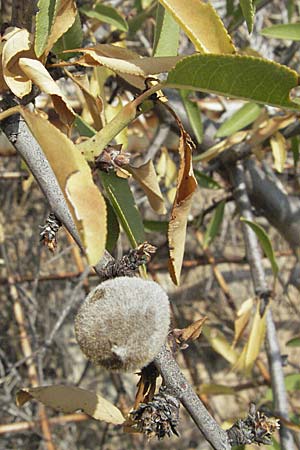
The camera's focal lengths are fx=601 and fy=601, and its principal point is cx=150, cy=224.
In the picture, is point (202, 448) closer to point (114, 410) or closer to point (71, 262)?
point (71, 262)

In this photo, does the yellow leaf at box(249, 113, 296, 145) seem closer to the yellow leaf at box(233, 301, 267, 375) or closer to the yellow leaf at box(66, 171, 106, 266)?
the yellow leaf at box(233, 301, 267, 375)

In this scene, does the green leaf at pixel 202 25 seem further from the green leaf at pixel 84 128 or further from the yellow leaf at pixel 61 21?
the green leaf at pixel 84 128

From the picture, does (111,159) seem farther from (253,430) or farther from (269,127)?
(269,127)

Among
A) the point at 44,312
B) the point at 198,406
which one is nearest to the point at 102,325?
the point at 198,406

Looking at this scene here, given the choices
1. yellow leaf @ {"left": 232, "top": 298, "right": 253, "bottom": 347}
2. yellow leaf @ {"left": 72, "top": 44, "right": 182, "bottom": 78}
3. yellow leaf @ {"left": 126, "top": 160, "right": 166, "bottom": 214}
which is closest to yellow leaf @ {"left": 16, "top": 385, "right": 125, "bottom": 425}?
yellow leaf @ {"left": 126, "top": 160, "right": 166, "bottom": 214}

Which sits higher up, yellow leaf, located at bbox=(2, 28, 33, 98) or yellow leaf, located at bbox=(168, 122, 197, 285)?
yellow leaf, located at bbox=(2, 28, 33, 98)

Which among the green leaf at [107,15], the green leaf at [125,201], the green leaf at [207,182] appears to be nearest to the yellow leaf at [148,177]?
the green leaf at [125,201]
